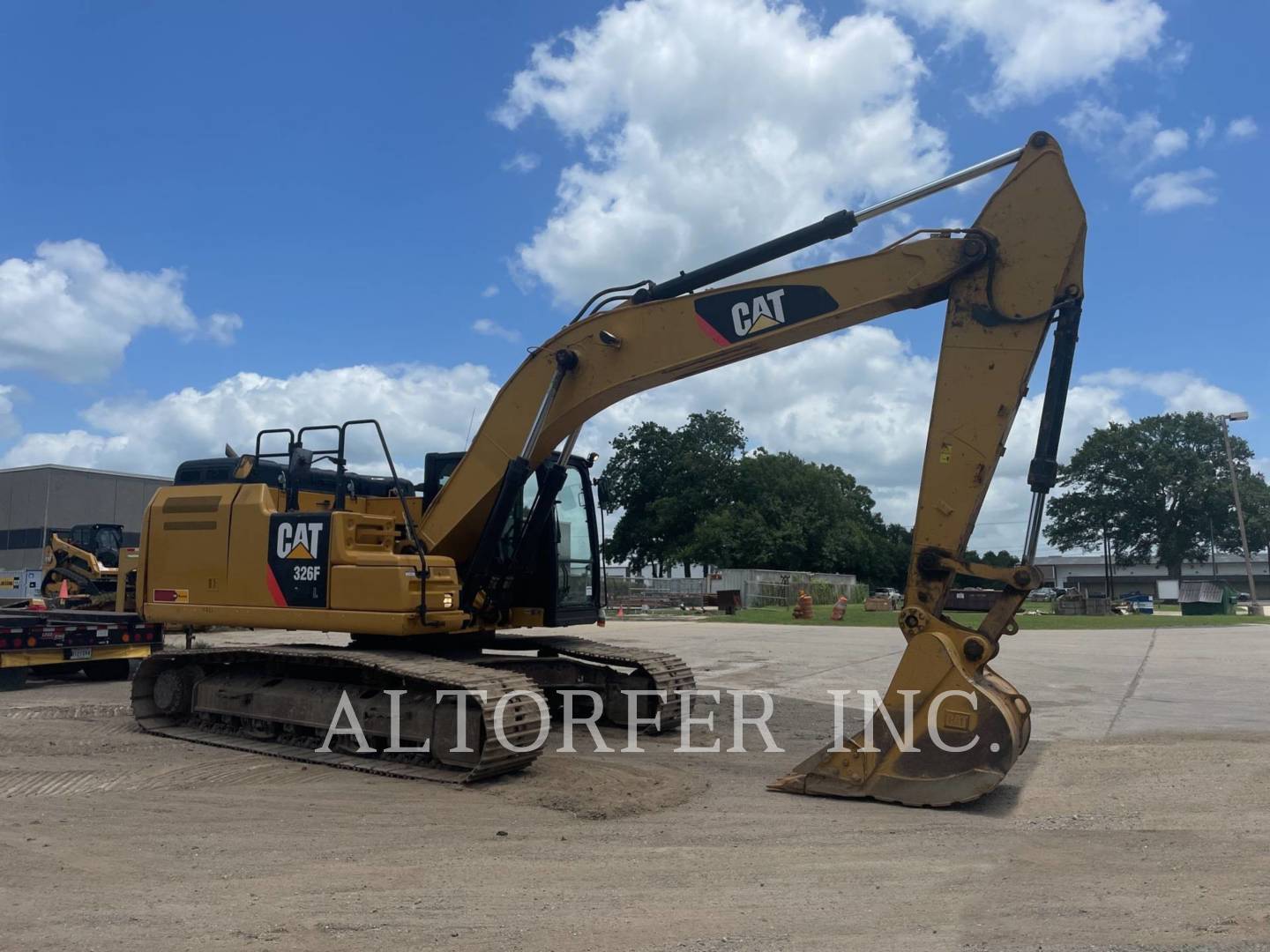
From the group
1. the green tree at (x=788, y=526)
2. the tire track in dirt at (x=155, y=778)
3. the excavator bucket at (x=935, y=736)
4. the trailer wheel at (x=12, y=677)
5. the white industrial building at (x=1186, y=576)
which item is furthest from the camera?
the white industrial building at (x=1186, y=576)

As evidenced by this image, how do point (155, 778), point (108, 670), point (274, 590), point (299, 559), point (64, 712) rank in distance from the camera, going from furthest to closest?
point (108, 670) < point (64, 712) < point (274, 590) < point (299, 559) < point (155, 778)

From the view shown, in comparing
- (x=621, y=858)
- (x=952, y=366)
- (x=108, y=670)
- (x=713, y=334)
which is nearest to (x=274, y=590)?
(x=713, y=334)

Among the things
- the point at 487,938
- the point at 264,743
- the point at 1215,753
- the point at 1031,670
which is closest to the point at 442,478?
the point at 264,743

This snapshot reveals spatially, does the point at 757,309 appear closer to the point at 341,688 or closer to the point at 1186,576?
the point at 341,688

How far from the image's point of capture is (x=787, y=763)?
8.98 metres

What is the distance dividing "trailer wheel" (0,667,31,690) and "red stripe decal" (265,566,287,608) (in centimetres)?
684

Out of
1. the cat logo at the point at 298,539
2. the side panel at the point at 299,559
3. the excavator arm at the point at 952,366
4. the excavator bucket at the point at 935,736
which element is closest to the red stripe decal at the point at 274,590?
the side panel at the point at 299,559

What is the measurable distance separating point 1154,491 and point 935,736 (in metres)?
80.2

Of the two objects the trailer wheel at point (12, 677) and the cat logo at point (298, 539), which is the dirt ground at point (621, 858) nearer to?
the cat logo at point (298, 539)

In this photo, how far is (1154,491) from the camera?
77.6 metres

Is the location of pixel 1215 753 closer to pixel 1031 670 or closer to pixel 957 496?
pixel 957 496

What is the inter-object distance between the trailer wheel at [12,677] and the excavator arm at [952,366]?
10733mm

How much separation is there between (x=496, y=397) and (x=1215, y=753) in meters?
7.37

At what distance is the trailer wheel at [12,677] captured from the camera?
13742 millimetres
